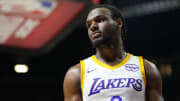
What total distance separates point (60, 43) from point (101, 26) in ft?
21.6

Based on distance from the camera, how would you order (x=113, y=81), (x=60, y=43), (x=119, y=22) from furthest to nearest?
1. (x=60, y=43)
2. (x=119, y=22)
3. (x=113, y=81)

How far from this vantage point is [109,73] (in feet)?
7.23

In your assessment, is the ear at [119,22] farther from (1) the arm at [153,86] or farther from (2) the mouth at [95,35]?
(1) the arm at [153,86]

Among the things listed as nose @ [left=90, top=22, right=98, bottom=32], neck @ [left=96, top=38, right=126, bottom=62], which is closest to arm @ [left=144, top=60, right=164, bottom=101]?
neck @ [left=96, top=38, right=126, bottom=62]

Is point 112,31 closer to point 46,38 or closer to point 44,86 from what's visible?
point 46,38

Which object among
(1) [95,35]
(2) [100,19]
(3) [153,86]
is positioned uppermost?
(2) [100,19]

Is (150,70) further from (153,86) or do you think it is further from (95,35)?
(95,35)

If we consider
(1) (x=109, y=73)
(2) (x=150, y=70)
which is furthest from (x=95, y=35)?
(2) (x=150, y=70)

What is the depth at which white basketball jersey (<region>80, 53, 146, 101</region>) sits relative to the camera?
6.93 feet

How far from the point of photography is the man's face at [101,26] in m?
2.23

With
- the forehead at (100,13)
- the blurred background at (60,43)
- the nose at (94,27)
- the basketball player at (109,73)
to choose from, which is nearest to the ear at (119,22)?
the basketball player at (109,73)

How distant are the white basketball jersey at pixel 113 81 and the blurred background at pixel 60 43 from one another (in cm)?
379

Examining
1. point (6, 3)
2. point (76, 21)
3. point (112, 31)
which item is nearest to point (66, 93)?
point (112, 31)

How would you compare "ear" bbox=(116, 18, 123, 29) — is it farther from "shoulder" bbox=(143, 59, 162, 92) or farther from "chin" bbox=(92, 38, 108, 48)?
"shoulder" bbox=(143, 59, 162, 92)
